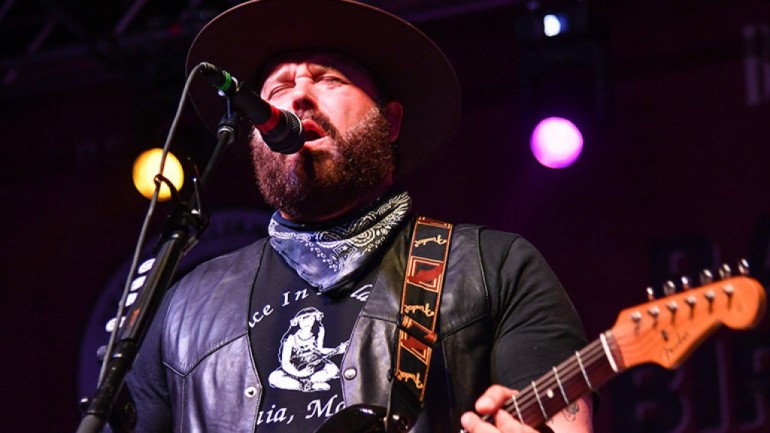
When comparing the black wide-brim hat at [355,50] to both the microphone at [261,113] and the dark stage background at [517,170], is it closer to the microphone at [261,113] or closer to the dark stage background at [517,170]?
the microphone at [261,113]

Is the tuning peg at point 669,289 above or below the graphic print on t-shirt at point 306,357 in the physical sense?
above

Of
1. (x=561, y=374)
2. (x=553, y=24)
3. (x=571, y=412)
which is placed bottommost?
(x=571, y=412)

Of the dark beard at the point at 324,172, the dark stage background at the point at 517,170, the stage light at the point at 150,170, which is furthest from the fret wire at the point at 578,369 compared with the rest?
the stage light at the point at 150,170

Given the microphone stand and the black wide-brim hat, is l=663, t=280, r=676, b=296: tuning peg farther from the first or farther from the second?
the black wide-brim hat

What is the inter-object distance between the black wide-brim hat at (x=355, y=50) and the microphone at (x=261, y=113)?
0.83 metres

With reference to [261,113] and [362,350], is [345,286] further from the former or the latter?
[261,113]

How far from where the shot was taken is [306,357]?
2787 mm

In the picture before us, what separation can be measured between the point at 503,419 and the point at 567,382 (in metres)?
0.16

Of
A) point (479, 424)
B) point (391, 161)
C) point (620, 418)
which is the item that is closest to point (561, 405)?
point (479, 424)

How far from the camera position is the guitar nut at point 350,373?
2709 millimetres

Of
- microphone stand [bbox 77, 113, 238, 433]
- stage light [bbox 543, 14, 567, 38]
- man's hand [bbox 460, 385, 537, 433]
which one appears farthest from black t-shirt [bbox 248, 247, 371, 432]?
stage light [bbox 543, 14, 567, 38]

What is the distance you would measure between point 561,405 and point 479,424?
0.18 meters

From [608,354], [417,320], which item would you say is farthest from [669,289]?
[417,320]

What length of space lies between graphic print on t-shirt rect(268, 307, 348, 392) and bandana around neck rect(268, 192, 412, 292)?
12 centimetres
